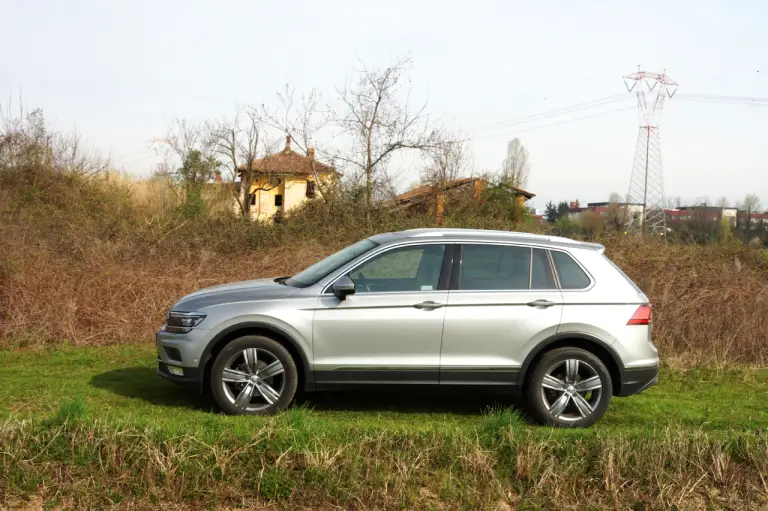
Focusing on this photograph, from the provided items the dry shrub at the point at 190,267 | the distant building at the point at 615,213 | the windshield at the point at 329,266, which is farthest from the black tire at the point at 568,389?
the distant building at the point at 615,213

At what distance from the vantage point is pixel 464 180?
26.2 metres

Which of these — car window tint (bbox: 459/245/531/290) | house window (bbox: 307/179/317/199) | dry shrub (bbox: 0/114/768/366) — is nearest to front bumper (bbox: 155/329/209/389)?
car window tint (bbox: 459/245/531/290)

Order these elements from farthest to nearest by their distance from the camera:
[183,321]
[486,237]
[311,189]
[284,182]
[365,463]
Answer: [284,182], [311,189], [486,237], [183,321], [365,463]

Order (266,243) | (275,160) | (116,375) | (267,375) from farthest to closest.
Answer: (275,160), (266,243), (116,375), (267,375)

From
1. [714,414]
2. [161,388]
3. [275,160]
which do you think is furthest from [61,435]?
[275,160]

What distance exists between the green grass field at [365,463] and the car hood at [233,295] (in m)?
1.04

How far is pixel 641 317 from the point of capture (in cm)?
736

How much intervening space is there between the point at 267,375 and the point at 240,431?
968 millimetres

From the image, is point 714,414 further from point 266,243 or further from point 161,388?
point 266,243

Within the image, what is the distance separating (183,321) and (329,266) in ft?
4.87

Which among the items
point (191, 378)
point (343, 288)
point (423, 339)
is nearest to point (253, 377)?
point (191, 378)

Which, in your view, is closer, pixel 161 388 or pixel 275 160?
pixel 161 388

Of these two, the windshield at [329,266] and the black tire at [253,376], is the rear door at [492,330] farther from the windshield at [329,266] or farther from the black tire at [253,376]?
the black tire at [253,376]

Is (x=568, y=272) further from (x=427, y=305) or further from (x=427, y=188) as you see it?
(x=427, y=188)
